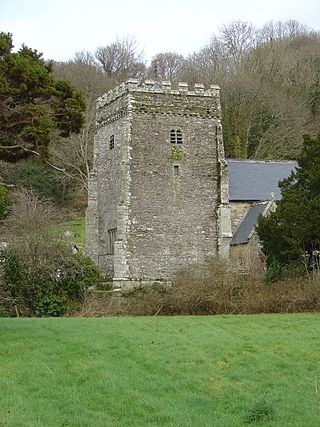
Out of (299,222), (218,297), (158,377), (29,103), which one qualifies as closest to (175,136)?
(299,222)

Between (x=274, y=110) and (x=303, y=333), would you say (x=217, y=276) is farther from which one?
(x=274, y=110)

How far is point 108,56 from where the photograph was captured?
66750 millimetres

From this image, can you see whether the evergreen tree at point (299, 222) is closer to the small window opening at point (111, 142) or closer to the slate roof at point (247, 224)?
the slate roof at point (247, 224)

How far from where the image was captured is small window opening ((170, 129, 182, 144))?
108 feet

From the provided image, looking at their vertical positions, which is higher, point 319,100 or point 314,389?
point 319,100

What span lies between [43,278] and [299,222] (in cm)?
914

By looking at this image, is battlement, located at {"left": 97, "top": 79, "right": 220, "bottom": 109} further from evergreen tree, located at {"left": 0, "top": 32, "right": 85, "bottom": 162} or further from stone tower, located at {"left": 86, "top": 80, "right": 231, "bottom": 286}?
evergreen tree, located at {"left": 0, "top": 32, "right": 85, "bottom": 162}

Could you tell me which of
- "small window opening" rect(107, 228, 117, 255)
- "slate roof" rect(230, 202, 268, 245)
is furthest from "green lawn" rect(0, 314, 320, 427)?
"small window opening" rect(107, 228, 117, 255)

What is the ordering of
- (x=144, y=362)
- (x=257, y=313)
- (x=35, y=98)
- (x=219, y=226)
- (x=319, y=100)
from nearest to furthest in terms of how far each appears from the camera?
1. (x=144, y=362)
2. (x=35, y=98)
3. (x=257, y=313)
4. (x=219, y=226)
5. (x=319, y=100)

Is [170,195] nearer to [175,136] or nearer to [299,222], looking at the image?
[175,136]

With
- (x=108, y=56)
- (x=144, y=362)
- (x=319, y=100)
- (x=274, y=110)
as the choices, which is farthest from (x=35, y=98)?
(x=108, y=56)

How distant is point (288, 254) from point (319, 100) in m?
35.1

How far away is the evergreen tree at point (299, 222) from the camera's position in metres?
23.9

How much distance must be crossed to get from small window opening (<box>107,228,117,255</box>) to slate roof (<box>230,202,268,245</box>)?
557 cm
